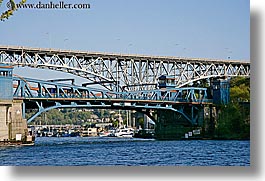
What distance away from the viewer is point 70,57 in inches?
703

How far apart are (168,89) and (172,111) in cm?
214

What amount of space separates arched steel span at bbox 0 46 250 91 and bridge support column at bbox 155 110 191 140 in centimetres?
165

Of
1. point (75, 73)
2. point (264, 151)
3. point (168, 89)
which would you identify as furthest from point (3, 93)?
point (264, 151)

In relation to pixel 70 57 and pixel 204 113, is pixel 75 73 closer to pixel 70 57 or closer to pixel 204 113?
pixel 70 57

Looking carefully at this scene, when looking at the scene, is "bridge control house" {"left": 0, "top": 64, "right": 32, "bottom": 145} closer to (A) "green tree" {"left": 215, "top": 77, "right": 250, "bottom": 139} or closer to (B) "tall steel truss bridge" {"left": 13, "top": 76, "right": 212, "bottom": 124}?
(B) "tall steel truss bridge" {"left": 13, "top": 76, "right": 212, "bottom": 124}

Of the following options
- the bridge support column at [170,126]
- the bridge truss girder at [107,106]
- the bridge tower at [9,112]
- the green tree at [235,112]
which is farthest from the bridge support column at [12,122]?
the green tree at [235,112]

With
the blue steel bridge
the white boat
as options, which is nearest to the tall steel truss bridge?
the blue steel bridge

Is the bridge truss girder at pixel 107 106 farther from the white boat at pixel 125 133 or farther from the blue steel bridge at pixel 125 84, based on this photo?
the white boat at pixel 125 133

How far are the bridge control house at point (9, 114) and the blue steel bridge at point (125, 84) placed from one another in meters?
0.24

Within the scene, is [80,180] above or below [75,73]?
below

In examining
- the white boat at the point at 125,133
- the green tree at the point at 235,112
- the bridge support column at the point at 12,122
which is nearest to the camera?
the green tree at the point at 235,112

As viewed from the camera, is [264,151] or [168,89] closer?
[264,151]

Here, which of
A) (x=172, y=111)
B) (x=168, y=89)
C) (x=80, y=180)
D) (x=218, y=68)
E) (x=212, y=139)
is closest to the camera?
(x=80, y=180)

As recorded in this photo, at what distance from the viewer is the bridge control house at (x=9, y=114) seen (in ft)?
51.4
